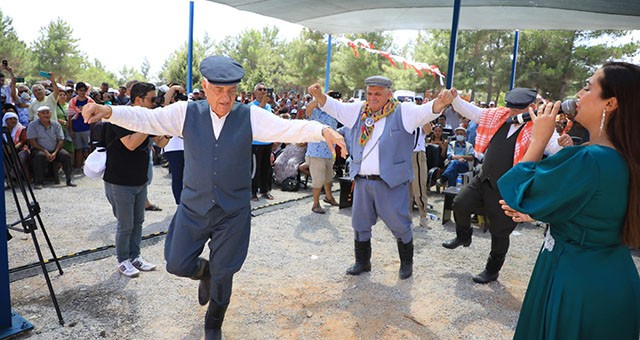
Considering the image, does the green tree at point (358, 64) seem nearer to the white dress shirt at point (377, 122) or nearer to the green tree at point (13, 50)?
the green tree at point (13, 50)

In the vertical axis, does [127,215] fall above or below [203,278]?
above

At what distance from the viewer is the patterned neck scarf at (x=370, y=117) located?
3.89 m

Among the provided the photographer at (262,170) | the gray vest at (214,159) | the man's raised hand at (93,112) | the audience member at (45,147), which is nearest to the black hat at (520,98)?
the gray vest at (214,159)

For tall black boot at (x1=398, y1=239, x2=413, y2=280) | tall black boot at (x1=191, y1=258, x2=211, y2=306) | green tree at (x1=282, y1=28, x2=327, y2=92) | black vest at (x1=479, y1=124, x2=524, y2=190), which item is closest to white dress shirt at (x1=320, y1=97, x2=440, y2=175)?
black vest at (x1=479, y1=124, x2=524, y2=190)

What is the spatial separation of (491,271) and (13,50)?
45751 mm

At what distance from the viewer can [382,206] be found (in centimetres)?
395

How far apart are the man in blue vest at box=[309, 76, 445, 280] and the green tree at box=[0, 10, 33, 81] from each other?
139 ft

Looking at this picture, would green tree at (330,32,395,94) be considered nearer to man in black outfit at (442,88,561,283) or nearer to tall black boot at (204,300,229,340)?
man in black outfit at (442,88,561,283)

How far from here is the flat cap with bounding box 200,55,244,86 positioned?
260 centimetres

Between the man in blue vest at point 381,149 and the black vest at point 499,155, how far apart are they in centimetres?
70

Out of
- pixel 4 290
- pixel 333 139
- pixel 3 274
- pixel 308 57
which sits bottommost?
pixel 4 290

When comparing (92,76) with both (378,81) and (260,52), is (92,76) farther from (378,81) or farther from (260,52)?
(378,81)

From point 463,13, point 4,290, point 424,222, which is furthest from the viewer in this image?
point 463,13

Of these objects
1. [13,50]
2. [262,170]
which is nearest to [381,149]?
[262,170]
